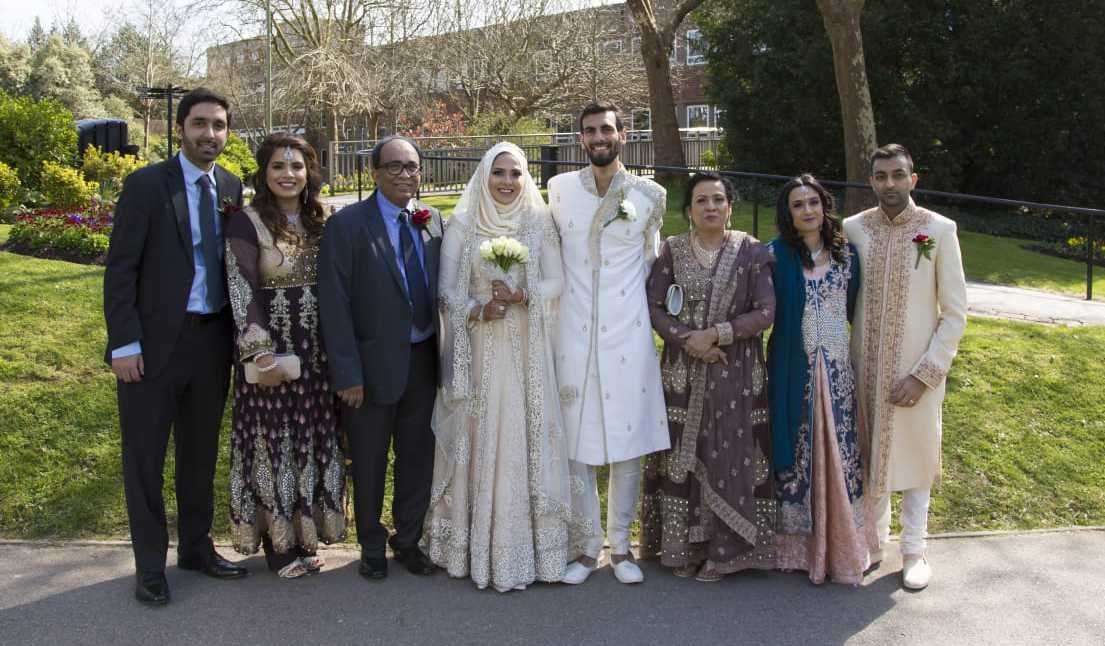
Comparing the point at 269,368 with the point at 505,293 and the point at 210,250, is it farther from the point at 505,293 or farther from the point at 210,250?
the point at 505,293

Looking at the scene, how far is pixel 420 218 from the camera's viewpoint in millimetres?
4805

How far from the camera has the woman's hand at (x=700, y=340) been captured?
15.4ft

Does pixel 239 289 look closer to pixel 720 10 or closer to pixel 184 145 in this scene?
pixel 184 145

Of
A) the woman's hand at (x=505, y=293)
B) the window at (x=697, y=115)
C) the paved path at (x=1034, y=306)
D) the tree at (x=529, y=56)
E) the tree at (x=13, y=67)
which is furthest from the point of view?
the window at (x=697, y=115)

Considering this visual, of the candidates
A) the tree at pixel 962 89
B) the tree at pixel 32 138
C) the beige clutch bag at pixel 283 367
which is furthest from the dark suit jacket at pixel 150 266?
the tree at pixel 962 89

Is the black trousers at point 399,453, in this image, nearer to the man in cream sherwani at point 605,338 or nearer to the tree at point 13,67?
the man in cream sherwani at point 605,338

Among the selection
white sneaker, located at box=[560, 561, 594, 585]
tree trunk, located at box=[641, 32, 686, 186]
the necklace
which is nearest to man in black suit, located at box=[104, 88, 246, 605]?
white sneaker, located at box=[560, 561, 594, 585]

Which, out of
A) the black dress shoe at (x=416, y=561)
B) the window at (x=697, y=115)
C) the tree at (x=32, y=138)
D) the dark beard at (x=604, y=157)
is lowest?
the black dress shoe at (x=416, y=561)

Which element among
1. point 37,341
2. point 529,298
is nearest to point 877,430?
point 529,298

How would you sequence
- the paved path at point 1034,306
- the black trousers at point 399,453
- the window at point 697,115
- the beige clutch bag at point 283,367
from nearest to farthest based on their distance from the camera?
the beige clutch bag at point 283,367 → the black trousers at point 399,453 → the paved path at point 1034,306 → the window at point 697,115

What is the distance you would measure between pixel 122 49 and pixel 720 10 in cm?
3686

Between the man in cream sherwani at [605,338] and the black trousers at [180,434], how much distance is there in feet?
5.31

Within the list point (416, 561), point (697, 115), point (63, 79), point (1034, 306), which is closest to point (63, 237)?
point (416, 561)

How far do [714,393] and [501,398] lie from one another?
101cm
